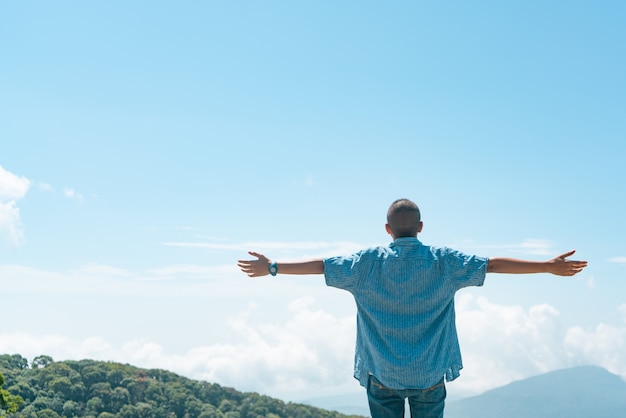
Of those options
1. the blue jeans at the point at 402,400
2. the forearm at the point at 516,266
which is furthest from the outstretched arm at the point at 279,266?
the forearm at the point at 516,266

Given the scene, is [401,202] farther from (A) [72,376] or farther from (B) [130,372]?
(B) [130,372]

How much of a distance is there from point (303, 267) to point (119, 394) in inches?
4251

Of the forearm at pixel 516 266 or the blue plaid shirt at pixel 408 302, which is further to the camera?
the forearm at pixel 516 266

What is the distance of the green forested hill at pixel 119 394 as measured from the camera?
9544cm

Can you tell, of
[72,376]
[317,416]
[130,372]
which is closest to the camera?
[72,376]

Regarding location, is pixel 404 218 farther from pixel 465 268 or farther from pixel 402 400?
pixel 402 400

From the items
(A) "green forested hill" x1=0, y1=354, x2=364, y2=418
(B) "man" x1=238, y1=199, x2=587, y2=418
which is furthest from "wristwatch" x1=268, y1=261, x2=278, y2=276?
(A) "green forested hill" x1=0, y1=354, x2=364, y2=418

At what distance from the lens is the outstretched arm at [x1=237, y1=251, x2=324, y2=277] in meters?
5.47

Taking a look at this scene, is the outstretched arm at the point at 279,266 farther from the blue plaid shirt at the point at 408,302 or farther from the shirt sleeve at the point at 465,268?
the shirt sleeve at the point at 465,268

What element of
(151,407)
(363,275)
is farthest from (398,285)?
(151,407)

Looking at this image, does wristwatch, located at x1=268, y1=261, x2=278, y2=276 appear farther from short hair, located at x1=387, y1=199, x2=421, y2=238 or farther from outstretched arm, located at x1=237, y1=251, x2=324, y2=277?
short hair, located at x1=387, y1=199, x2=421, y2=238

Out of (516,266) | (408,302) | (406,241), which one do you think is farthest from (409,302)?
(516,266)

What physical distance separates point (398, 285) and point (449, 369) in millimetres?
808

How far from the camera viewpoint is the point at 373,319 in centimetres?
533
